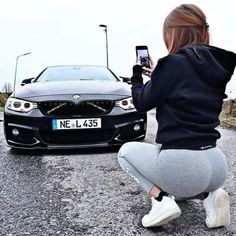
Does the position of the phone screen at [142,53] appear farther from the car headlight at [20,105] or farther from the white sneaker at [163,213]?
the car headlight at [20,105]

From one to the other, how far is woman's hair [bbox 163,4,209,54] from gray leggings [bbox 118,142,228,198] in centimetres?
61

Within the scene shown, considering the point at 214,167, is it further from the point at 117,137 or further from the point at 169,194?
the point at 117,137

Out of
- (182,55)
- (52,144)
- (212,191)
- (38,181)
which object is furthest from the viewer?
(52,144)

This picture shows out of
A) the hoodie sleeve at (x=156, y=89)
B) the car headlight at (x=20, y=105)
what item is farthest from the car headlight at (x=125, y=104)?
the hoodie sleeve at (x=156, y=89)

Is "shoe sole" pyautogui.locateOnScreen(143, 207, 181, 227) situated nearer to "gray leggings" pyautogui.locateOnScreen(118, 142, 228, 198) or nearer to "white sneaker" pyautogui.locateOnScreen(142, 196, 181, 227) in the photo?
"white sneaker" pyautogui.locateOnScreen(142, 196, 181, 227)

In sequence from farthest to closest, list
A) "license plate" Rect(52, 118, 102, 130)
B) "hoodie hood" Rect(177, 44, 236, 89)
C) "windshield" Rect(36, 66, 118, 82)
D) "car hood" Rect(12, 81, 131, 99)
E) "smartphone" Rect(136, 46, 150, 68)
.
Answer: "windshield" Rect(36, 66, 118, 82) < "car hood" Rect(12, 81, 131, 99) < "license plate" Rect(52, 118, 102, 130) < "smartphone" Rect(136, 46, 150, 68) < "hoodie hood" Rect(177, 44, 236, 89)

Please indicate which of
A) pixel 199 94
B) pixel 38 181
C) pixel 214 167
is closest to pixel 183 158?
pixel 214 167

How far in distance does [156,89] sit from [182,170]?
1.59 ft

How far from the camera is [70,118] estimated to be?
477cm

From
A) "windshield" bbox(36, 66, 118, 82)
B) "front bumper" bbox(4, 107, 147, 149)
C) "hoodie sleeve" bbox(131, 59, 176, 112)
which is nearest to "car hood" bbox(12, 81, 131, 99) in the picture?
"front bumper" bbox(4, 107, 147, 149)

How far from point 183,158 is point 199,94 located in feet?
1.22

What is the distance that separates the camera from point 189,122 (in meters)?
2.46

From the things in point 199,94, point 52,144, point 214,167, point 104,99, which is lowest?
point 52,144

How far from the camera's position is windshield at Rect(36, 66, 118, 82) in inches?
Answer: 240
